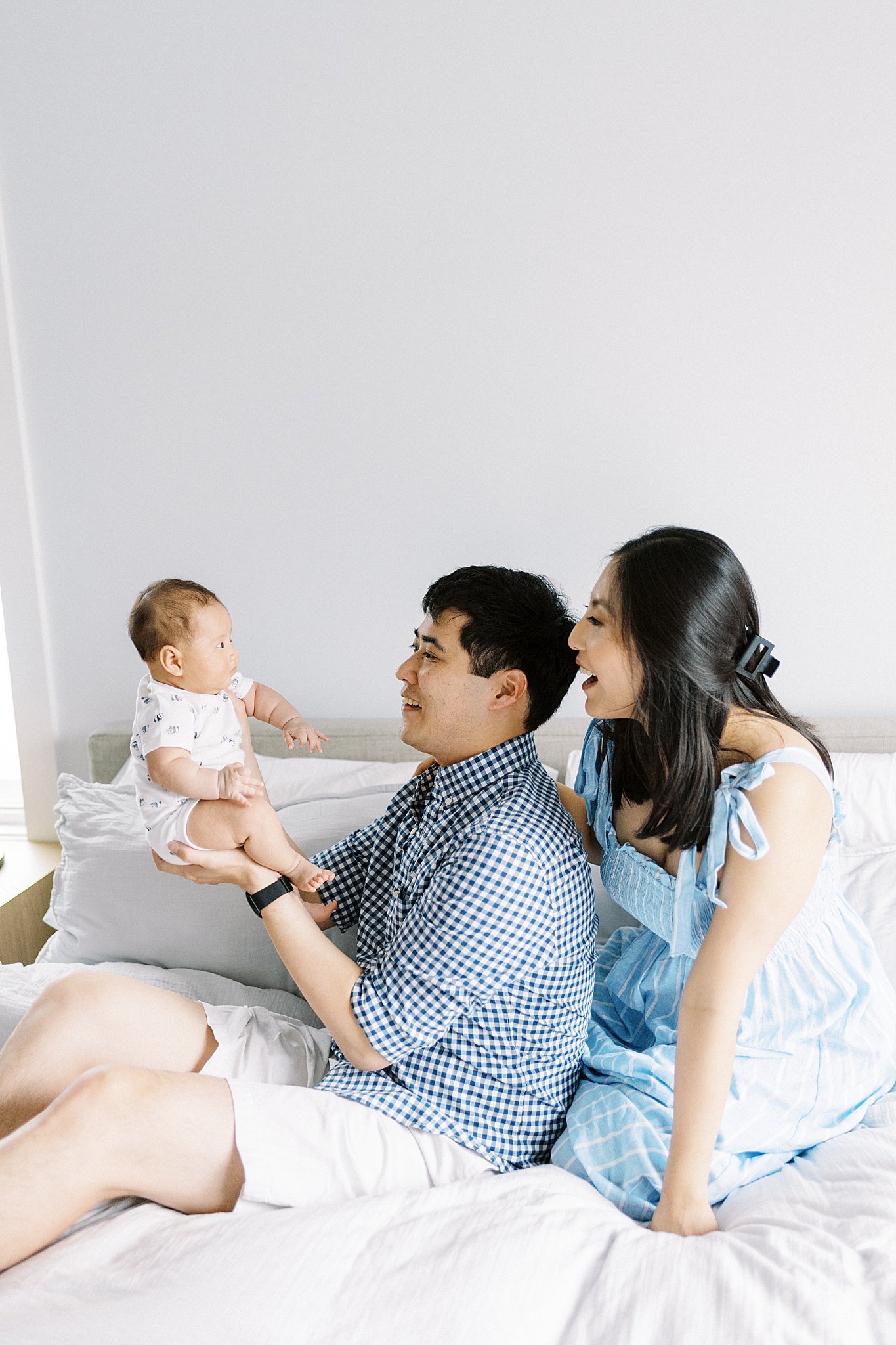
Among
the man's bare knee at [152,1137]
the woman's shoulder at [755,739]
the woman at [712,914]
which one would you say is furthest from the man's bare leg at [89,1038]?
the woman's shoulder at [755,739]

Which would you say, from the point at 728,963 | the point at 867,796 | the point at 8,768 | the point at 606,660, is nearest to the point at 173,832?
the point at 606,660

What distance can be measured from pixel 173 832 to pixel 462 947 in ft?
1.49

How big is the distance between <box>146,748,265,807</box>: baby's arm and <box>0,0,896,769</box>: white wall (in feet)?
2.81

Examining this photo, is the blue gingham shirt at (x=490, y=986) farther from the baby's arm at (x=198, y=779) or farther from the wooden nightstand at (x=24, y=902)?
the wooden nightstand at (x=24, y=902)

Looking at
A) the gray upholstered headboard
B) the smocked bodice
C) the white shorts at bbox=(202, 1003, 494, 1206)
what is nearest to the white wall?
the gray upholstered headboard

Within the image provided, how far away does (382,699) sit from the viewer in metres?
2.19

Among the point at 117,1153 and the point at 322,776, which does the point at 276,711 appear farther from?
the point at 117,1153

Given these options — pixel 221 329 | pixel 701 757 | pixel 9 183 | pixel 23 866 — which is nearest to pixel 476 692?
pixel 701 757

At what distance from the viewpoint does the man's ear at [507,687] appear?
1.33 m

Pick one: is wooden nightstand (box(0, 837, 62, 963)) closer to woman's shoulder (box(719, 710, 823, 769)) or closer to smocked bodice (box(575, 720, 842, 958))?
smocked bodice (box(575, 720, 842, 958))

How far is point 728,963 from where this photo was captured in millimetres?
1129

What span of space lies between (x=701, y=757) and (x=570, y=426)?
100 cm

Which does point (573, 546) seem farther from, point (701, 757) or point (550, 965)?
point (550, 965)

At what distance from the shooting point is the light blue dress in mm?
1175
